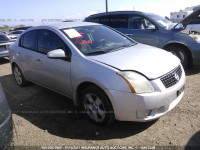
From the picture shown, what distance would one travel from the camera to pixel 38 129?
296 centimetres

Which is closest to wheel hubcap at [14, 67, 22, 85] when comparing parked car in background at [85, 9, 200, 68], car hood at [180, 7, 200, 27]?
parked car in background at [85, 9, 200, 68]

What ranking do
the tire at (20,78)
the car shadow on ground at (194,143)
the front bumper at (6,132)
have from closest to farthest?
the front bumper at (6,132) < the car shadow on ground at (194,143) < the tire at (20,78)

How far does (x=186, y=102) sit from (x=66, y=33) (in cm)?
261

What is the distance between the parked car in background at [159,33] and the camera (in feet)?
16.6

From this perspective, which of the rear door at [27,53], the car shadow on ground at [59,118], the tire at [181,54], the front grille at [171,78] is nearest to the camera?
the front grille at [171,78]

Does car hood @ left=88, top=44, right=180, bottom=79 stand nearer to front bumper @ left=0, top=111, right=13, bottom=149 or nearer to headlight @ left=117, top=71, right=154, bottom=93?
headlight @ left=117, top=71, right=154, bottom=93

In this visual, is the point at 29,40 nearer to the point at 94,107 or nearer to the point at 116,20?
the point at 94,107

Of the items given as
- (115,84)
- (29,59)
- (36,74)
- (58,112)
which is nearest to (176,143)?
(115,84)

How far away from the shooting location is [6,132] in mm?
2125

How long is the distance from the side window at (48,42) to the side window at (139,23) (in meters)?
3.34

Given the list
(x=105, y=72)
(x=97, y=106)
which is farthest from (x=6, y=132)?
(x=105, y=72)

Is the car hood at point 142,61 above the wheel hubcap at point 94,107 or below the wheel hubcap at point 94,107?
above

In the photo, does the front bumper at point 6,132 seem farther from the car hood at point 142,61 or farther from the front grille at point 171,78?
the front grille at point 171,78

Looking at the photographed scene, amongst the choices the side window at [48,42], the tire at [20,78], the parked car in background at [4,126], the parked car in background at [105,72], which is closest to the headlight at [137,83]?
the parked car in background at [105,72]
